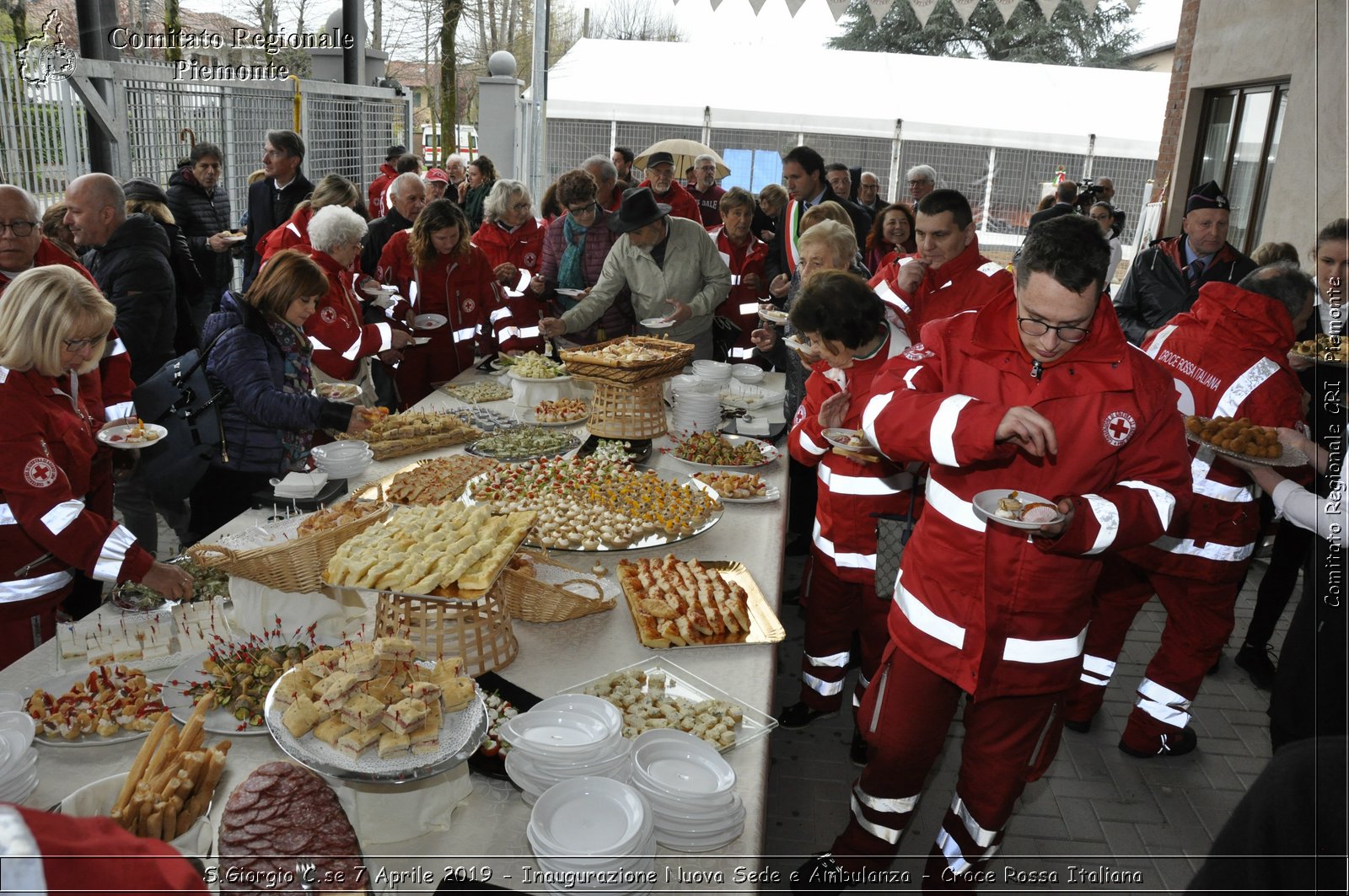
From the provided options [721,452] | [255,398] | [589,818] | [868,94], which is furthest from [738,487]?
[868,94]

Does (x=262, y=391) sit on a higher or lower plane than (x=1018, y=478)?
lower

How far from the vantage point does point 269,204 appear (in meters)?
7.51

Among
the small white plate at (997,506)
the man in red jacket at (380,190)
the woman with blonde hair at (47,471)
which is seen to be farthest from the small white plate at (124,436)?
the man in red jacket at (380,190)

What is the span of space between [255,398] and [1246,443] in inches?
150

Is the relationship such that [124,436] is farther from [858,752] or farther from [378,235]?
[378,235]

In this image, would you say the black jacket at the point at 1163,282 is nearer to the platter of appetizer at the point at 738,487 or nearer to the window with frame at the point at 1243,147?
the window with frame at the point at 1243,147

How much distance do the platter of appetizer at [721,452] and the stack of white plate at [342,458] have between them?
1.44 m

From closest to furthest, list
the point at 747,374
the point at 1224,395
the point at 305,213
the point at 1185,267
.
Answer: the point at 1224,395 < the point at 1185,267 < the point at 747,374 < the point at 305,213

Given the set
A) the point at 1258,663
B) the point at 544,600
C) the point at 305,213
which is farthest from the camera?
the point at 305,213

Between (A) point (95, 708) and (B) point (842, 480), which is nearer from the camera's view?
(A) point (95, 708)


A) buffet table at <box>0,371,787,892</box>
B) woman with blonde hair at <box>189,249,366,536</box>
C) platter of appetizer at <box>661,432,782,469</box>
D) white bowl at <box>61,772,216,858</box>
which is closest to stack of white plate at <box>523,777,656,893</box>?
buffet table at <box>0,371,787,892</box>

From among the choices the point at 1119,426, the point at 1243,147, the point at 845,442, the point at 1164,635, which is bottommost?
the point at 1164,635

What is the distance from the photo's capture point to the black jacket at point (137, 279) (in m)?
4.84

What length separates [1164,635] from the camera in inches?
155
